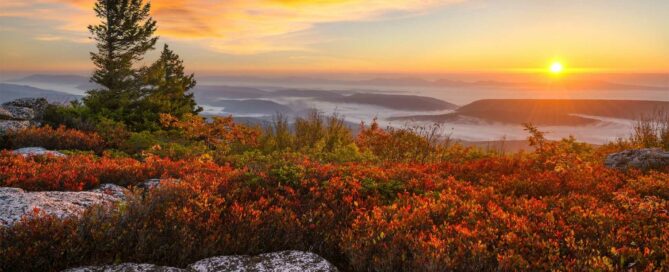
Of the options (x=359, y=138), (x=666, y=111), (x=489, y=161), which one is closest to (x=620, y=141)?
(x=666, y=111)

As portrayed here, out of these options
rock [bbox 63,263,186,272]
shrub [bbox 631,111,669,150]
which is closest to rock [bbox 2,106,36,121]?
rock [bbox 63,263,186,272]

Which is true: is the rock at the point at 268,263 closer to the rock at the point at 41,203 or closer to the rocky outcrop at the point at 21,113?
the rock at the point at 41,203

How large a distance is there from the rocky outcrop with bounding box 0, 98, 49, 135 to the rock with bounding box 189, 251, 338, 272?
39.2ft

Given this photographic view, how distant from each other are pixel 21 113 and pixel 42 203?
57.2 ft

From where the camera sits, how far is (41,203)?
15.9 ft

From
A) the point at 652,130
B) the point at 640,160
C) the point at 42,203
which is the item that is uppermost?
the point at 652,130

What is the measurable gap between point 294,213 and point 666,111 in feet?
47.0

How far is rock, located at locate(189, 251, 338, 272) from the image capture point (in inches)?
159

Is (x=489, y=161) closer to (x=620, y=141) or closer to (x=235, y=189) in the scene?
(x=235, y=189)

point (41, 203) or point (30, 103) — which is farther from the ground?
point (30, 103)

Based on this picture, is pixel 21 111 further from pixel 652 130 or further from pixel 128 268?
pixel 652 130

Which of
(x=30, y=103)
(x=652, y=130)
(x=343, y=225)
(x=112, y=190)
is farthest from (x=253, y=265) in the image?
(x=30, y=103)

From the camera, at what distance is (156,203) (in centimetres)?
506

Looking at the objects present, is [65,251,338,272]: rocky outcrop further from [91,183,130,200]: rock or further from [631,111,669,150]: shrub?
[631,111,669,150]: shrub
